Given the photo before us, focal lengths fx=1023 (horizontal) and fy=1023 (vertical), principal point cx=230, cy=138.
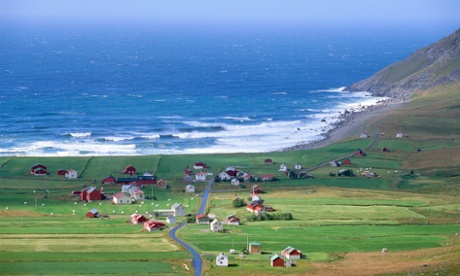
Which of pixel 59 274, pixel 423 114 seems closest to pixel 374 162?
pixel 423 114

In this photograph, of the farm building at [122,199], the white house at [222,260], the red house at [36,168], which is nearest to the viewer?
the white house at [222,260]

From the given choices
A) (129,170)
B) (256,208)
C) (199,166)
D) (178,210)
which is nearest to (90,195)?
(178,210)

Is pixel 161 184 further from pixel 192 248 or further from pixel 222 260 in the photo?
pixel 222 260

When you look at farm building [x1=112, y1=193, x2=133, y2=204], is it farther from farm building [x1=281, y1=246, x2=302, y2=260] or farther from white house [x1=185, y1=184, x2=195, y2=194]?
farm building [x1=281, y1=246, x2=302, y2=260]

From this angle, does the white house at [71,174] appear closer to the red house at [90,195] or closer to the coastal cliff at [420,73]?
the red house at [90,195]

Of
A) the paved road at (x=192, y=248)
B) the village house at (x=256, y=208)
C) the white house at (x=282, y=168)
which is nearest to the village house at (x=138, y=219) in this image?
the paved road at (x=192, y=248)
